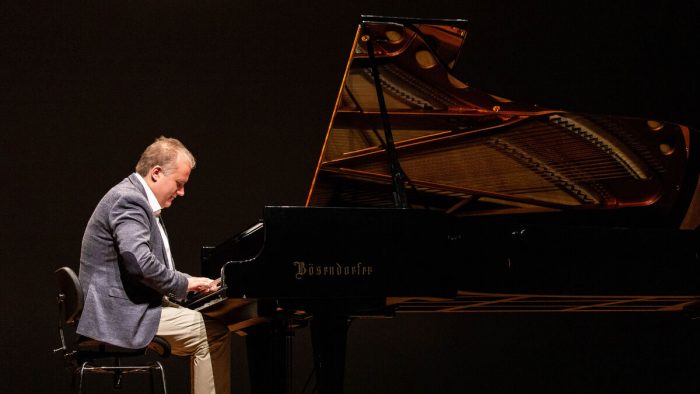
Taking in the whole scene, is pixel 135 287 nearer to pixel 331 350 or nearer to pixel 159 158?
pixel 159 158

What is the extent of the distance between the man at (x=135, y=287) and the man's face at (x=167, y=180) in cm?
7

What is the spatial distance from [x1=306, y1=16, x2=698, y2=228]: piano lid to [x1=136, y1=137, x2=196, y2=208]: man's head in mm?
544

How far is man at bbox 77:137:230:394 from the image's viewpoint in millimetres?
2896

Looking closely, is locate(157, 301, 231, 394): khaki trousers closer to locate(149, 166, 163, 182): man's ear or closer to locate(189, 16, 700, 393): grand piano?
locate(189, 16, 700, 393): grand piano

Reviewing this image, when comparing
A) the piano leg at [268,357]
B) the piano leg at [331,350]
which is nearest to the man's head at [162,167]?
the piano leg at [268,357]

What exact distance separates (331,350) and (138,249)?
31.7 inches

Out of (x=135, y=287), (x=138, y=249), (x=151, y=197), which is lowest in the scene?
(x=135, y=287)

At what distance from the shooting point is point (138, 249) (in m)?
2.88

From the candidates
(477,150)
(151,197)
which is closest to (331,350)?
(151,197)

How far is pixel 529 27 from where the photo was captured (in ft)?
17.1

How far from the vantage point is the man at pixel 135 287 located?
290cm

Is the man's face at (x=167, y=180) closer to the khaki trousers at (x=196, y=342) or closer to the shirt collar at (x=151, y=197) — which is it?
the shirt collar at (x=151, y=197)

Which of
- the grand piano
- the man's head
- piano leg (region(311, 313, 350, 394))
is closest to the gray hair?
the man's head

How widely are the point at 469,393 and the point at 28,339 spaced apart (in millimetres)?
2706
